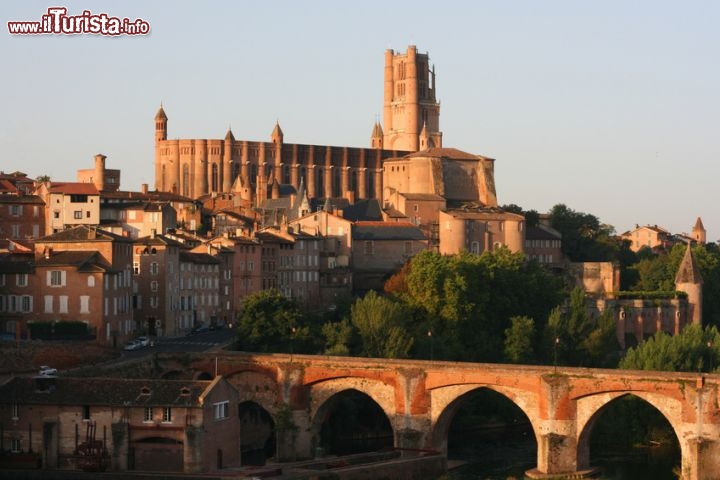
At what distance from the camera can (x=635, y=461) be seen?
3031 inches

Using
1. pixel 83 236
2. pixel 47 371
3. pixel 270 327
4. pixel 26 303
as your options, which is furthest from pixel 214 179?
pixel 47 371

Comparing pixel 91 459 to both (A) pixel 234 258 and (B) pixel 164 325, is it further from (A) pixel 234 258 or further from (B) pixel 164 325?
(A) pixel 234 258

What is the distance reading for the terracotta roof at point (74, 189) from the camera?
111975mm

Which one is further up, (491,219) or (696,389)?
(491,219)

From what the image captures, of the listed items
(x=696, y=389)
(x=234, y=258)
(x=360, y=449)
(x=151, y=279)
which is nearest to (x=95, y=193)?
(x=234, y=258)

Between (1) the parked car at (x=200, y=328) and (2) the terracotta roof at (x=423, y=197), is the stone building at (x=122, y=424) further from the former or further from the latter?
(2) the terracotta roof at (x=423, y=197)

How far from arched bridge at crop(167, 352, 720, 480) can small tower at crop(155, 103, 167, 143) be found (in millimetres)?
94549

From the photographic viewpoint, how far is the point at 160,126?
172m

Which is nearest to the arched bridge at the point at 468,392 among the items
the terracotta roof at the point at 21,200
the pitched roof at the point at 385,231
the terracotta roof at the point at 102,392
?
the terracotta roof at the point at 102,392

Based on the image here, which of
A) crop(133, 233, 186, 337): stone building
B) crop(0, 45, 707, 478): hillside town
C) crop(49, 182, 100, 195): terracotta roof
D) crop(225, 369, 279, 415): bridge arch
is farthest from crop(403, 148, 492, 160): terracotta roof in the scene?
crop(225, 369, 279, 415): bridge arch

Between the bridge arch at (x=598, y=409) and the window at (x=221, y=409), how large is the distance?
48.5 feet

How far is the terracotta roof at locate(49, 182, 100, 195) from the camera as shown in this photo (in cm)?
11197

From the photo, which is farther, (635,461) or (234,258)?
(234,258)

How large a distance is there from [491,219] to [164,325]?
44.6m
